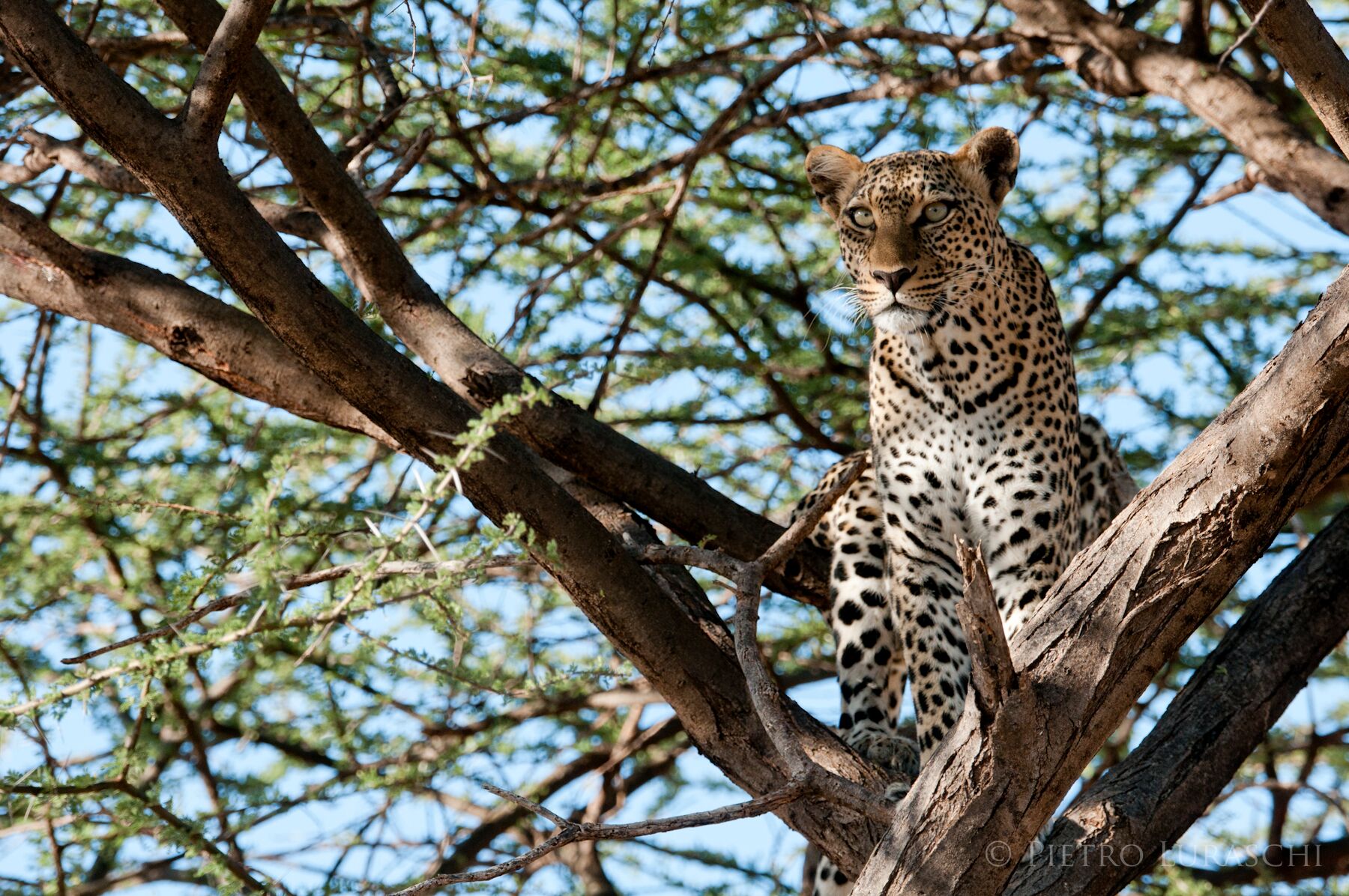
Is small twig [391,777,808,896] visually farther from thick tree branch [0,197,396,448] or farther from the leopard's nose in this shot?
the leopard's nose

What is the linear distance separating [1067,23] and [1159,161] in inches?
107

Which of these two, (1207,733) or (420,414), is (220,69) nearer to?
(420,414)

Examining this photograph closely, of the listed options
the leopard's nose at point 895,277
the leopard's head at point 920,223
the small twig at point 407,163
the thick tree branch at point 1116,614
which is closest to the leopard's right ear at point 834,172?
the leopard's head at point 920,223

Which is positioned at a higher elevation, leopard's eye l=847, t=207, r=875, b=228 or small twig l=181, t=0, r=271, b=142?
leopard's eye l=847, t=207, r=875, b=228

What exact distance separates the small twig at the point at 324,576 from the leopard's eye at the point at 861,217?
2312 millimetres

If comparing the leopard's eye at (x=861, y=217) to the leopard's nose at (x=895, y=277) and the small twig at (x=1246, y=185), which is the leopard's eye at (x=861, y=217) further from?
the small twig at (x=1246, y=185)

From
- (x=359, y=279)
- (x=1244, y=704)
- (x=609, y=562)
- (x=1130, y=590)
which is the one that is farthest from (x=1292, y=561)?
(x=359, y=279)

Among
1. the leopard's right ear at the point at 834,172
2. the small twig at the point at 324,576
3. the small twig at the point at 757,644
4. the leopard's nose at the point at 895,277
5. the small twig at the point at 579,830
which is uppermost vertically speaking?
the leopard's right ear at the point at 834,172

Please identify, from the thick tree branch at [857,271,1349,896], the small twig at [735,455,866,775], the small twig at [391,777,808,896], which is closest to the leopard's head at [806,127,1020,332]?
the small twig at [735,455,866,775]

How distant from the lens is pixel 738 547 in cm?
612

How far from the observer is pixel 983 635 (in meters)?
3.53

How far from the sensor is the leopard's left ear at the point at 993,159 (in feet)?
21.1

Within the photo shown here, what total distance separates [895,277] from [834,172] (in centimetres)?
87

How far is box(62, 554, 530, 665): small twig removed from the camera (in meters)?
4.09
